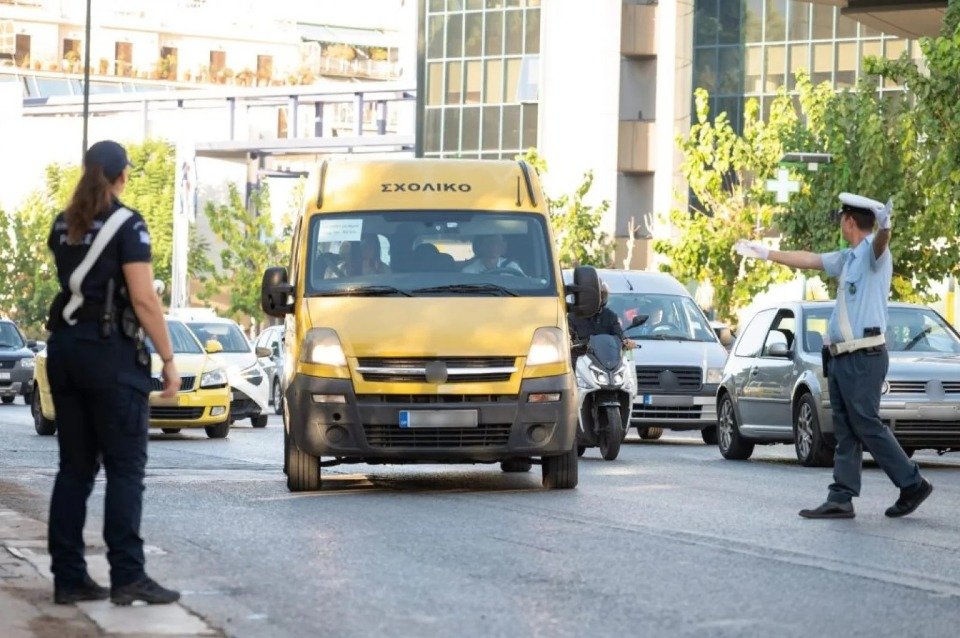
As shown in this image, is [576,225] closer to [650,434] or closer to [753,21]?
[753,21]

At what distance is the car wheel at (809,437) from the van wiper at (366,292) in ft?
19.1

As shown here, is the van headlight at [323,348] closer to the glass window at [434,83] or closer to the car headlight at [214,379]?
the car headlight at [214,379]

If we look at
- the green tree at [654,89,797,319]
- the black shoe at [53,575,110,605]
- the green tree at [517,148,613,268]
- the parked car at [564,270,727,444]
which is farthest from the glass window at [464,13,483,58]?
the black shoe at [53,575,110,605]

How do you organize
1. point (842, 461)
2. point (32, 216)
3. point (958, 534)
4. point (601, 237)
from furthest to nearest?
point (32, 216), point (601, 237), point (842, 461), point (958, 534)

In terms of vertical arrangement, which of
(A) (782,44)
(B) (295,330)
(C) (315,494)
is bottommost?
(C) (315,494)

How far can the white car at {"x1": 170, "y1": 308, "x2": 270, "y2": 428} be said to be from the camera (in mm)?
32188

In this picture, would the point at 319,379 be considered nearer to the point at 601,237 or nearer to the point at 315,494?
the point at 315,494

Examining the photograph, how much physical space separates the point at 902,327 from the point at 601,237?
169ft

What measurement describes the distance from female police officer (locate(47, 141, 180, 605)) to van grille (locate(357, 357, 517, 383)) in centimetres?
615

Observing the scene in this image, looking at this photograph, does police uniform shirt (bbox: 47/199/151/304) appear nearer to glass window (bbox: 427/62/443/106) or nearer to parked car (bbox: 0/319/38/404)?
parked car (bbox: 0/319/38/404)

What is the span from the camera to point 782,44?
74812 millimetres

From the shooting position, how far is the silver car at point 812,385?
20281 mm

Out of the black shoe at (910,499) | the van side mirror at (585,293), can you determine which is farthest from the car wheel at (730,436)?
the black shoe at (910,499)

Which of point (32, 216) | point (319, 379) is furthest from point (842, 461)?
point (32, 216)
